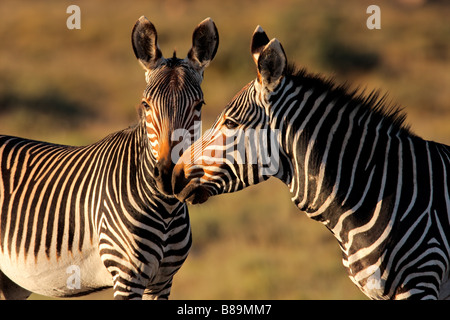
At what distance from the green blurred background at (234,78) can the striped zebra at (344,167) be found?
6316 mm

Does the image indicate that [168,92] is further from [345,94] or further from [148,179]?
[345,94]

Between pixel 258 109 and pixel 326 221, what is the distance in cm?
97

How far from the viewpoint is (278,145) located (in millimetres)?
4617

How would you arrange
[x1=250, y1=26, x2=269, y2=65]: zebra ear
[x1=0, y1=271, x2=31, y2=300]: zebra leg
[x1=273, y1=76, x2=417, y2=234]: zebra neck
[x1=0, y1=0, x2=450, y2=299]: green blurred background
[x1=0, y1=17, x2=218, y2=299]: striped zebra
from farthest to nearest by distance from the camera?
[x1=0, y1=0, x2=450, y2=299]: green blurred background < [x1=0, y1=271, x2=31, y2=300]: zebra leg < [x1=0, y1=17, x2=218, y2=299]: striped zebra < [x1=250, y1=26, x2=269, y2=65]: zebra ear < [x1=273, y1=76, x2=417, y2=234]: zebra neck

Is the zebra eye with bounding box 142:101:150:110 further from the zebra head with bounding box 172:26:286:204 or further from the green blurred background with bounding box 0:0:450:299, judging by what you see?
the green blurred background with bounding box 0:0:450:299

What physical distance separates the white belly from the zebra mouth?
1014 mm

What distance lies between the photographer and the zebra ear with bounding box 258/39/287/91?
4.37 meters

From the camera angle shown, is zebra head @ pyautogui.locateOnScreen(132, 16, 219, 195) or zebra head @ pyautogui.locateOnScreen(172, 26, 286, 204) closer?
zebra head @ pyautogui.locateOnScreen(172, 26, 286, 204)

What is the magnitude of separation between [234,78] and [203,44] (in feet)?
62.2

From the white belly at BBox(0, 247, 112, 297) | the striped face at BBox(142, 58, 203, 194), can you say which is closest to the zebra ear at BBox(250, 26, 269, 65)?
the striped face at BBox(142, 58, 203, 194)

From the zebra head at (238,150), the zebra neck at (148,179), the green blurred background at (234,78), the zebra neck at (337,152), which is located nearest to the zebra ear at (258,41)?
the zebra head at (238,150)

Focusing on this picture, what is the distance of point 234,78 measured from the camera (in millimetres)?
24172

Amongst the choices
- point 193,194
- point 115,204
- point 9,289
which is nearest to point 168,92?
point 193,194
